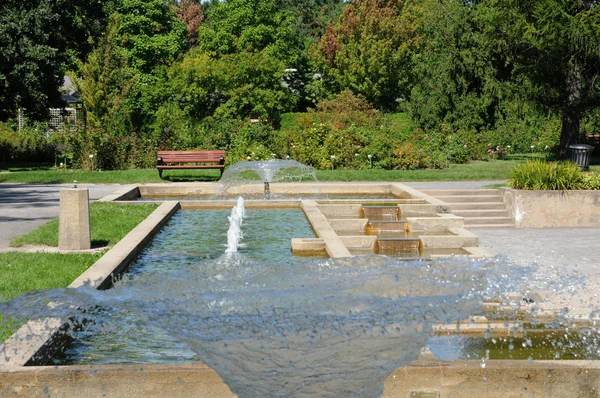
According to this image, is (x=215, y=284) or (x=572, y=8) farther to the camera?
(x=572, y=8)

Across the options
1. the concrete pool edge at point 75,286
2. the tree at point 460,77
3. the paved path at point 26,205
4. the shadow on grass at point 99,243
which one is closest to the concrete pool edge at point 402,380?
the concrete pool edge at point 75,286

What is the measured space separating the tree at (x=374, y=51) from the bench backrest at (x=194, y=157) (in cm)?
2421

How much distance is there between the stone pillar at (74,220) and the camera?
1013 cm

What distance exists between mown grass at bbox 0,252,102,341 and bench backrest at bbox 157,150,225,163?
36.7ft

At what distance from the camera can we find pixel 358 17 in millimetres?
45125

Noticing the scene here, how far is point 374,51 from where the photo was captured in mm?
43594

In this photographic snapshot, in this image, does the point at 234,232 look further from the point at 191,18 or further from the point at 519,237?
the point at 191,18

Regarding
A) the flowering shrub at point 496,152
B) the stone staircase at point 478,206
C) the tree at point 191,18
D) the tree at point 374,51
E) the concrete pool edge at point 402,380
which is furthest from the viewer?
the tree at point 191,18

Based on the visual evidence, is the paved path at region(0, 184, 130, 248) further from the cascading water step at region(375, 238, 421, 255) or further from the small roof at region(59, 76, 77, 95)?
the small roof at region(59, 76, 77, 95)

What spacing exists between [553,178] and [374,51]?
1191 inches

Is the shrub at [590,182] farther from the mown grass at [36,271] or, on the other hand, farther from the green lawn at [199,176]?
the mown grass at [36,271]

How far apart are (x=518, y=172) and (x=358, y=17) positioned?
31990mm

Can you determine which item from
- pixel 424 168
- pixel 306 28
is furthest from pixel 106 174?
pixel 306 28

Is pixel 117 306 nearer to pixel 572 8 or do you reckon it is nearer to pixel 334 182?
pixel 334 182
